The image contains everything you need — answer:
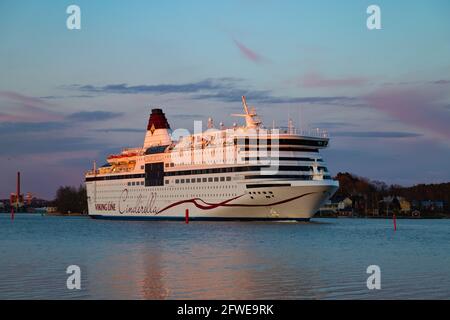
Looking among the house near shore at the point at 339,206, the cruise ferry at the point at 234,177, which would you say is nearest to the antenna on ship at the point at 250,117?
the cruise ferry at the point at 234,177

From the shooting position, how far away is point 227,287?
71.5ft

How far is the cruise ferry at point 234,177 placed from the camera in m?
60.8

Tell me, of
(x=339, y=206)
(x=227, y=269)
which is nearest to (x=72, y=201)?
(x=339, y=206)

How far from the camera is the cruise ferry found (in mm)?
60812

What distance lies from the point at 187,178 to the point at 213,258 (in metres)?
40.1

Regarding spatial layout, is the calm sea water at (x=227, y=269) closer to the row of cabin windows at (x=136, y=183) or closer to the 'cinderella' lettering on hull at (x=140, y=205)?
the 'cinderella' lettering on hull at (x=140, y=205)

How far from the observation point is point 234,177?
63.6 m

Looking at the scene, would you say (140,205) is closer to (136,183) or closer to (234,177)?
(136,183)

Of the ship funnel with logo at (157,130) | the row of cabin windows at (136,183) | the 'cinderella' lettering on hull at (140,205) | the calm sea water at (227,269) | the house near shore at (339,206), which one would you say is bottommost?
the house near shore at (339,206)

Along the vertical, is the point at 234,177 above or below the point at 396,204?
above

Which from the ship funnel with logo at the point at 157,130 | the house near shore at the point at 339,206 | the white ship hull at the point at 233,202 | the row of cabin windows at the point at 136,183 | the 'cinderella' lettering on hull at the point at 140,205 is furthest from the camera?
the house near shore at the point at 339,206

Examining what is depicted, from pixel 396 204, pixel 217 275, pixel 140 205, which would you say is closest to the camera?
pixel 217 275

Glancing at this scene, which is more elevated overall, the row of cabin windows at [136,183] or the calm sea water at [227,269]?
the row of cabin windows at [136,183]
